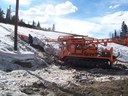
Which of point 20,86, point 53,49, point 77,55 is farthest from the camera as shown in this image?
point 53,49

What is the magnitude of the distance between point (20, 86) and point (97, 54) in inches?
550

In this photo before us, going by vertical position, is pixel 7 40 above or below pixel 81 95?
above

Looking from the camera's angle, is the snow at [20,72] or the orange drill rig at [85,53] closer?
the snow at [20,72]

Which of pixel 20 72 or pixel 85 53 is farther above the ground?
pixel 85 53

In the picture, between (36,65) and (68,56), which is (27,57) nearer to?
(36,65)

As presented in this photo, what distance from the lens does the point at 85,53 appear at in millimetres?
27781

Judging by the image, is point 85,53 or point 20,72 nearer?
point 20,72

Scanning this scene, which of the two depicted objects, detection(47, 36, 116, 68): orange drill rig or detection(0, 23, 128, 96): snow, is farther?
detection(47, 36, 116, 68): orange drill rig

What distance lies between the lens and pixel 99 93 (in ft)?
46.9

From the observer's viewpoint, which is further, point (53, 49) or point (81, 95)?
point (53, 49)

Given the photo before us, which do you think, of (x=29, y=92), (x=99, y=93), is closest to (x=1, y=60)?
(x=29, y=92)

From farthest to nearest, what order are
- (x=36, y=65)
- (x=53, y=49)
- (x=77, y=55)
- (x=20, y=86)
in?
(x=53, y=49), (x=77, y=55), (x=36, y=65), (x=20, y=86)

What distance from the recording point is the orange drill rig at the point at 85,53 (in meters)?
27.5

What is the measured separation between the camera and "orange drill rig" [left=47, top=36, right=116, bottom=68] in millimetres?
27453
